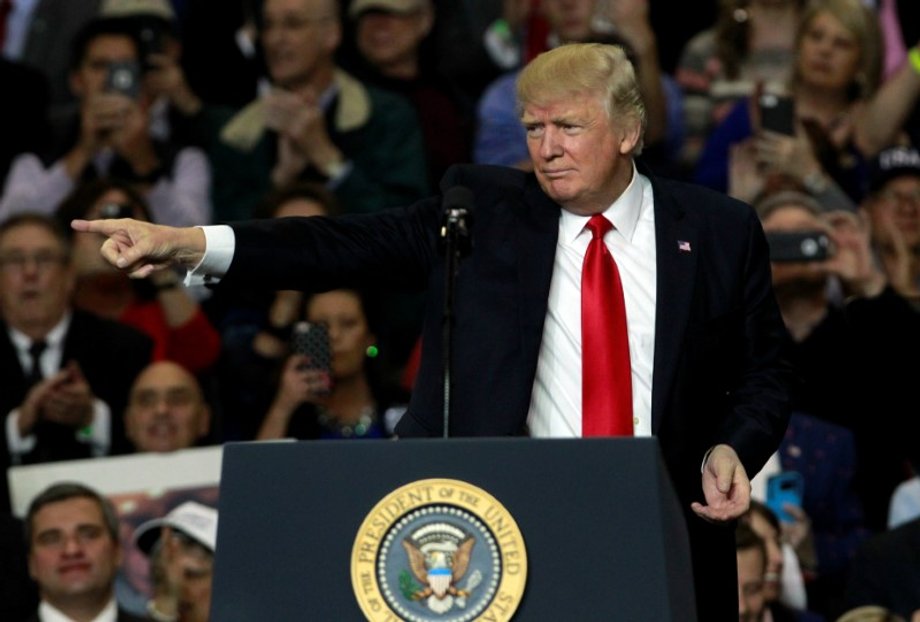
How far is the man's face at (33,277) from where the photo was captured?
22.4ft

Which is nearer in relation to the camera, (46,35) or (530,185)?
(530,185)

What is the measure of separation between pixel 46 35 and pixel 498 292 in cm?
558

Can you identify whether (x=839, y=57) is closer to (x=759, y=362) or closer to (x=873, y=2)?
(x=873, y=2)

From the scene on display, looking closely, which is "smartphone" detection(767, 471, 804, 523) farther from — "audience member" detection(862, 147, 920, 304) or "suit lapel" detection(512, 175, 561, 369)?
"suit lapel" detection(512, 175, 561, 369)

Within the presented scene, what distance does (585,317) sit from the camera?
3570 millimetres

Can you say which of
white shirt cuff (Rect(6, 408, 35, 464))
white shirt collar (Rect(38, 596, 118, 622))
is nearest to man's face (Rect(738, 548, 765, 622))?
white shirt collar (Rect(38, 596, 118, 622))

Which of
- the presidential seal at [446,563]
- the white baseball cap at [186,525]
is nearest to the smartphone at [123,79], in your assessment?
the white baseball cap at [186,525]

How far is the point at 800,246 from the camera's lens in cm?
677

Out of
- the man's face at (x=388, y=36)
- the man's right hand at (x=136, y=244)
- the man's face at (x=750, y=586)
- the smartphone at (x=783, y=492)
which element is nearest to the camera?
the man's right hand at (x=136, y=244)

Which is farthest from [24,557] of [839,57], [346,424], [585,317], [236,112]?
[839,57]

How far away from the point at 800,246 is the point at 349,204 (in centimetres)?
182

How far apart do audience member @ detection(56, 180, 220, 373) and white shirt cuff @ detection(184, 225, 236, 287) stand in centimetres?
361

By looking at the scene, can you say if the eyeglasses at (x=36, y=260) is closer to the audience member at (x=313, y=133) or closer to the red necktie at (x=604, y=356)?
the audience member at (x=313, y=133)

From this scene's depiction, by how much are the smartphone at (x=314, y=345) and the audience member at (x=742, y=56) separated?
2013 mm
